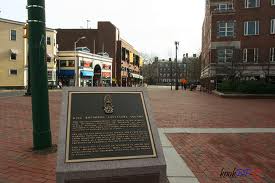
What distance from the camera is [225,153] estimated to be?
320 inches

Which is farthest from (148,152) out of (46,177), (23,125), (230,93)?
(230,93)

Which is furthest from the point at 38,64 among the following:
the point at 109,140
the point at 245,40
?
the point at 245,40

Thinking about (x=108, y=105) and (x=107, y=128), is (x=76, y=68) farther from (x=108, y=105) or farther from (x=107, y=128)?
(x=107, y=128)

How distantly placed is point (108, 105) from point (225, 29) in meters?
42.5

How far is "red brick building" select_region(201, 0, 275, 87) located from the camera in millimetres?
42906

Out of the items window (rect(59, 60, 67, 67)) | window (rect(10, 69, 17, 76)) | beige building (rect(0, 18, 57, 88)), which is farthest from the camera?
window (rect(59, 60, 67, 67))

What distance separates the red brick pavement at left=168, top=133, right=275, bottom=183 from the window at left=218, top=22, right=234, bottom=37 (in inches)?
1410

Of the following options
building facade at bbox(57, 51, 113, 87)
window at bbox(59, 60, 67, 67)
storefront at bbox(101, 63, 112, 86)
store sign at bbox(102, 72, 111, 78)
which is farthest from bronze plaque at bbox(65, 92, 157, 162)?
A: store sign at bbox(102, 72, 111, 78)

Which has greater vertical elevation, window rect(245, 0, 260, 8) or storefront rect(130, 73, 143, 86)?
window rect(245, 0, 260, 8)

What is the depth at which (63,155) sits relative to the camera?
474 cm

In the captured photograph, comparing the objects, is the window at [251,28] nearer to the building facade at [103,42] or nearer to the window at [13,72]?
the window at [13,72]

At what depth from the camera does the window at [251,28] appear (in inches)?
1724

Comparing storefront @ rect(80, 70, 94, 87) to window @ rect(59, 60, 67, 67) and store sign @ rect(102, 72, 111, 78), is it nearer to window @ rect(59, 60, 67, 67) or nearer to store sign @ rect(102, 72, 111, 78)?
window @ rect(59, 60, 67, 67)

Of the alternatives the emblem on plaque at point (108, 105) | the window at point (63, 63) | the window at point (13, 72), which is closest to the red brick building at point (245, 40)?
the window at point (13, 72)
